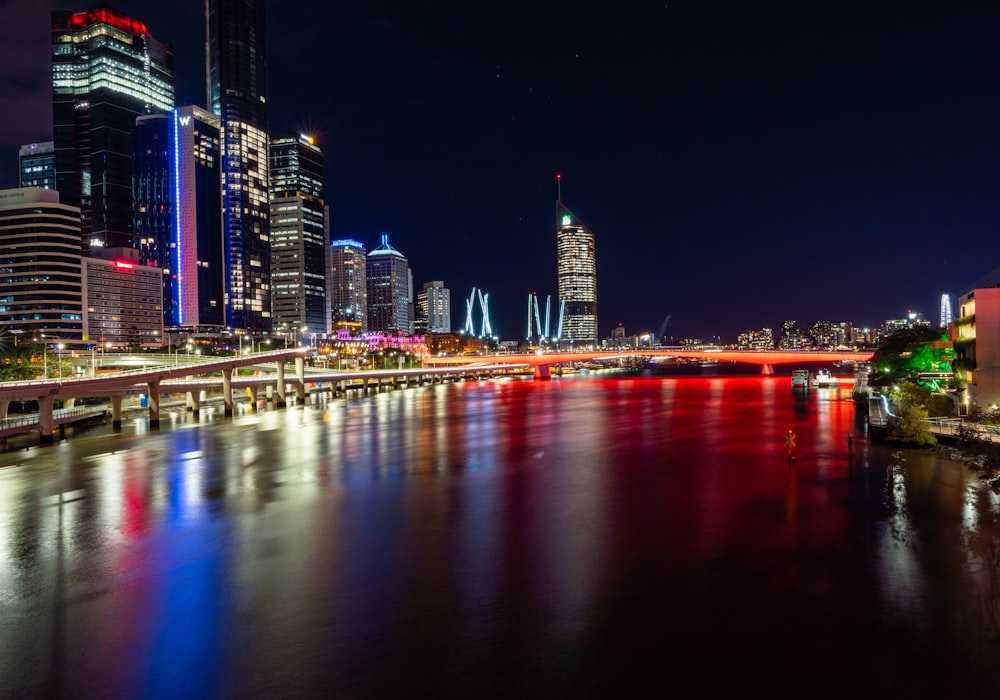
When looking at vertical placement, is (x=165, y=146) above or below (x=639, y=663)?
above

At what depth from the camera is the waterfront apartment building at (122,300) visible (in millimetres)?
125562

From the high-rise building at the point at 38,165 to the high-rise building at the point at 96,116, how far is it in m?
7.51

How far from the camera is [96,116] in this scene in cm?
15925

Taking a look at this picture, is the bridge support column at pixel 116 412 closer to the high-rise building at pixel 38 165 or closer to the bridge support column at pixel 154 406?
the bridge support column at pixel 154 406

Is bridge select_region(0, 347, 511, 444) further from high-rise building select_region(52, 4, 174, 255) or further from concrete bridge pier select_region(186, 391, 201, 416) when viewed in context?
high-rise building select_region(52, 4, 174, 255)

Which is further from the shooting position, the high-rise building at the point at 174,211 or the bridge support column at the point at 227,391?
the high-rise building at the point at 174,211

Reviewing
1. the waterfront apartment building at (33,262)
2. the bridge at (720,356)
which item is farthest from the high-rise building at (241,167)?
the bridge at (720,356)

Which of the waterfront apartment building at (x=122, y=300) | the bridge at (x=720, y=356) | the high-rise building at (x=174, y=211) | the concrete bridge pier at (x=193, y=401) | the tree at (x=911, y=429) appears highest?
the high-rise building at (x=174, y=211)

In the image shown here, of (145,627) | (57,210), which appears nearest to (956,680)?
(145,627)

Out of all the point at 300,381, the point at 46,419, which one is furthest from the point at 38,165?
the point at 46,419

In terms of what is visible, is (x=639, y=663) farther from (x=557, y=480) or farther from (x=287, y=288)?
(x=287, y=288)

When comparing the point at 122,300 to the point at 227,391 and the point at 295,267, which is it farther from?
the point at 227,391

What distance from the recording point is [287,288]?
192m

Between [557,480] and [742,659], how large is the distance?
53.7 ft
